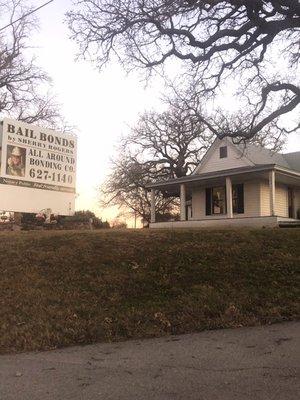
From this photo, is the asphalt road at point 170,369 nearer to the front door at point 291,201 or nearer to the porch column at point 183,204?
the porch column at point 183,204

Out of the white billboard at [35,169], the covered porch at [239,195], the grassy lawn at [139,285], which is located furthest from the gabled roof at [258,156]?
the grassy lawn at [139,285]

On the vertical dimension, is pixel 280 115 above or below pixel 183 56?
below

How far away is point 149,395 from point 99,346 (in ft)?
7.07

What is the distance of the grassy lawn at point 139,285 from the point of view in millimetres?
8227

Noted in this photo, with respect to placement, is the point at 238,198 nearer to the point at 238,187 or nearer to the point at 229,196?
the point at 238,187

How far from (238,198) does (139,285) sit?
833 inches

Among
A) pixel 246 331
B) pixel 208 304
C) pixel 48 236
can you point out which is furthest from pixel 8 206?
pixel 246 331

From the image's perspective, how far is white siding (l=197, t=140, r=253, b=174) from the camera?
31703mm

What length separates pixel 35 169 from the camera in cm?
1877

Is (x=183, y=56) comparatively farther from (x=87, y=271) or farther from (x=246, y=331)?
(x=246, y=331)

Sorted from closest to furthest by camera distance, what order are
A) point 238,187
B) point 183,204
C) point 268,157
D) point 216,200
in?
1. point 238,187
2. point 216,200
3. point 183,204
4. point 268,157

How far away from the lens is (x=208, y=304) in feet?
29.2

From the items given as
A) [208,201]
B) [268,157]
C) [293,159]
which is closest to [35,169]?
[208,201]

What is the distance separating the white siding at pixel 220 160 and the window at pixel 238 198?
57.5 inches
